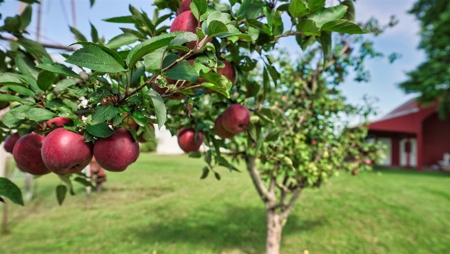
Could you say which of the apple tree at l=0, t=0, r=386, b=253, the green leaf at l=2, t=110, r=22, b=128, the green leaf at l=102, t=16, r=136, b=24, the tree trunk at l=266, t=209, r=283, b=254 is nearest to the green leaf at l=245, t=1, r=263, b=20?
the apple tree at l=0, t=0, r=386, b=253

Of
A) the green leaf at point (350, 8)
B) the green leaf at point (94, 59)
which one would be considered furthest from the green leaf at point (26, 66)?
the green leaf at point (350, 8)

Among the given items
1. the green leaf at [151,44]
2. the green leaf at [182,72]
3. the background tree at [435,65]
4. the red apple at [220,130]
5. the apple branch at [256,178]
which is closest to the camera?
the green leaf at [151,44]

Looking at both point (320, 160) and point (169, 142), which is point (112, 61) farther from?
point (169, 142)

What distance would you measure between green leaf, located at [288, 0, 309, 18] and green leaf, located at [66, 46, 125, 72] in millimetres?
521

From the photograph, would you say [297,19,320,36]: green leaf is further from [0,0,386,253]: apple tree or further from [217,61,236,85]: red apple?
[217,61,236,85]: red apple

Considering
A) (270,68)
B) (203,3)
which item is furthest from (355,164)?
(203,3)

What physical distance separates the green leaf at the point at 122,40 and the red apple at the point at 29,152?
0.38 m

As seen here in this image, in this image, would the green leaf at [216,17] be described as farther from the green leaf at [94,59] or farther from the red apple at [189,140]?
the red apple at [189,140]

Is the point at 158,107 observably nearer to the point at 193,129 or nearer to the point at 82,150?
the point at 82,150

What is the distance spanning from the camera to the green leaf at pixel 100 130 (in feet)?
2.50

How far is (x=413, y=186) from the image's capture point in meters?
8.39

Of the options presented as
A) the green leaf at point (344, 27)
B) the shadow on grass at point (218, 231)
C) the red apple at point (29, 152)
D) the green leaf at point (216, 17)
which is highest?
the green leaf at point (344, 27)

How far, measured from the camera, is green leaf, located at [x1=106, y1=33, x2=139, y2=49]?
98 centimetres

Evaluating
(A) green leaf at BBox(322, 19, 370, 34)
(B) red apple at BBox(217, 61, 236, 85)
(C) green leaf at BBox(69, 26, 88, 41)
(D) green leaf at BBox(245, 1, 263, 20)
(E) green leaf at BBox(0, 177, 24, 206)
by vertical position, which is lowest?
(E) green leaf at BBox(0, 177, 24, 206)
